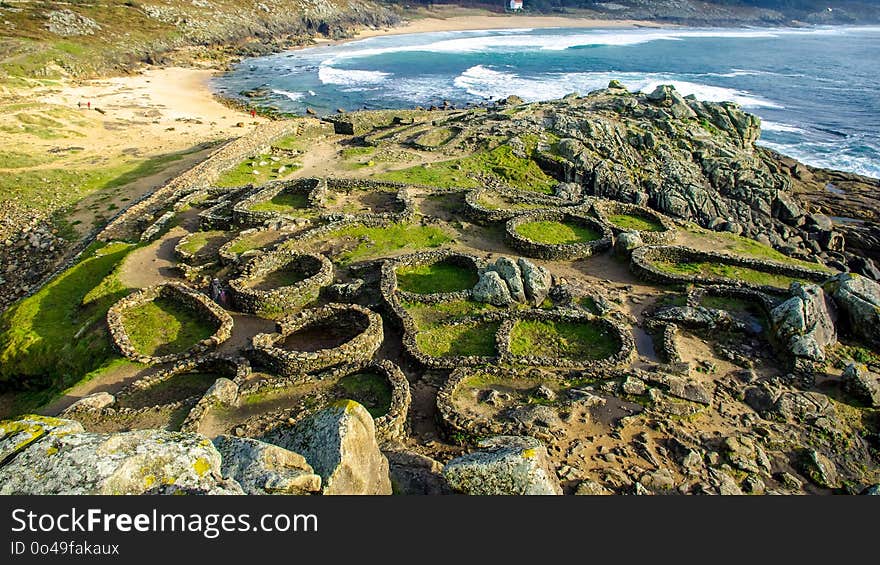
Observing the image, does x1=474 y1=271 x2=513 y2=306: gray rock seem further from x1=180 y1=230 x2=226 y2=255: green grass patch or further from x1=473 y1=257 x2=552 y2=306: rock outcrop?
x1=180 y1=230 x2=226 y2=255: green grass patch

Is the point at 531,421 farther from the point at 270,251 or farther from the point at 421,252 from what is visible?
the point at 270,251

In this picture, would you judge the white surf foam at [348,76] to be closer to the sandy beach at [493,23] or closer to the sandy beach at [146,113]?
the sandy beach at [146,113]

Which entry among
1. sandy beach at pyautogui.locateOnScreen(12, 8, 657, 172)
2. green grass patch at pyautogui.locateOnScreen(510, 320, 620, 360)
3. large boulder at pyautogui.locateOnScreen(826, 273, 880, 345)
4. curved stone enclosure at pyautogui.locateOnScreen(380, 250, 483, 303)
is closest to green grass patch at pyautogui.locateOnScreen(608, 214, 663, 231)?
large boulder at pyautogui.locateOnScreen(826, 273, 880, 345)

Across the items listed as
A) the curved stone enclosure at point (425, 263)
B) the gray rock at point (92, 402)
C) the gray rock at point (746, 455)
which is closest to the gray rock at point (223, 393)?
the gray rock at point (92, 402)

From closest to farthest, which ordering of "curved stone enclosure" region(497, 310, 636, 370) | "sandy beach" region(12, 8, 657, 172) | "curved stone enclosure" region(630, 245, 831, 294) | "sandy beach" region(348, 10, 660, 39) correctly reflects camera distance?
"curved stone enclosure" region(497, 310, 636, 370) → "curved stone enclosure" region(630, 245, 831, 294) → "sandy beach" region(12, 8, 657, 172) → "sandy beach" region(348, 10, 660, 39)

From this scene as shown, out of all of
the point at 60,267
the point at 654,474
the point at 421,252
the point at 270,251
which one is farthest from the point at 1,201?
the point at 654,474

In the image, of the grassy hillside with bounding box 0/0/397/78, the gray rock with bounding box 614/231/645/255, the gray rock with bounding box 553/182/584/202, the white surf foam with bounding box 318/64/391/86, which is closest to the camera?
the gray rock with bounding box 614/231/645/255

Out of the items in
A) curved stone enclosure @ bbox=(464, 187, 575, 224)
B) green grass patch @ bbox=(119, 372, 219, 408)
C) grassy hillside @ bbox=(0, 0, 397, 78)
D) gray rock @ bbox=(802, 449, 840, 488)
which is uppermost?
grassy hillside @ bbox=(0, 0, 397, 78)

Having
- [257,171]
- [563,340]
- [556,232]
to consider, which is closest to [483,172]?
[556,232]
